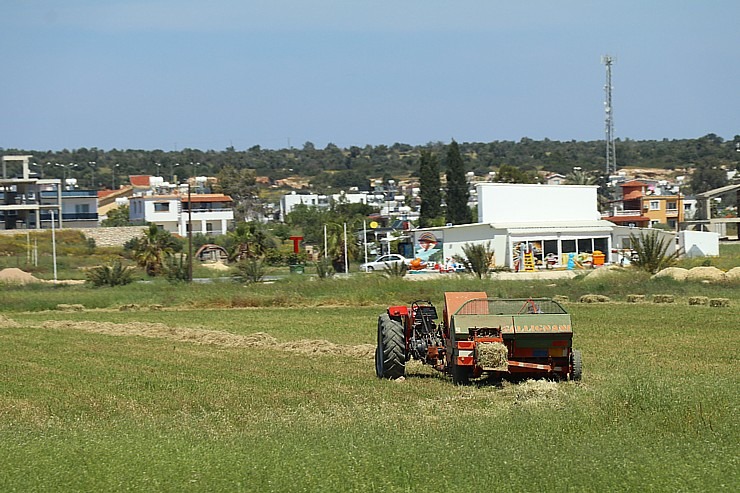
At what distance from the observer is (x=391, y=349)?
1792 centimetres

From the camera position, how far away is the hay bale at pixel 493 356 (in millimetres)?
16000

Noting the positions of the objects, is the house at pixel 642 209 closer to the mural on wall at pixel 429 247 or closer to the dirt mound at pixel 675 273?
the mural on wall at pixel 429 247

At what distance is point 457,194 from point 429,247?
23.6 meters

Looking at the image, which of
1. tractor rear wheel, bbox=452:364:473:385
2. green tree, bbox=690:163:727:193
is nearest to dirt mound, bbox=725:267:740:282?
tractor rear wheel, bbox=452:364:473:385

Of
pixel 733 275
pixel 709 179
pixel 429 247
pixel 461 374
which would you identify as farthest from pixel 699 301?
pixel 709 179

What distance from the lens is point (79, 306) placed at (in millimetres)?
43094

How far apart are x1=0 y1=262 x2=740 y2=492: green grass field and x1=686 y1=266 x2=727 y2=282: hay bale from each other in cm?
1433

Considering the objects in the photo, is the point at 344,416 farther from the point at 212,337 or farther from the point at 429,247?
the point at 429,247

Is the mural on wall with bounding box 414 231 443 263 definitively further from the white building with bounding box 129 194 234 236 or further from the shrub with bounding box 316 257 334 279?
the white building with bounding box 129 194 234 236

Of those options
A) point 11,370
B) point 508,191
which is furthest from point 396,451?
point 508,191

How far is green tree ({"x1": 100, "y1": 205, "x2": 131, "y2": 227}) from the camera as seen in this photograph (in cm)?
11962

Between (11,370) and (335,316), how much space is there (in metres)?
16.0

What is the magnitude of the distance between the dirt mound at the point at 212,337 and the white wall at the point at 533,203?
4032 centimetres

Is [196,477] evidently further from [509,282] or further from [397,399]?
[509,282]
